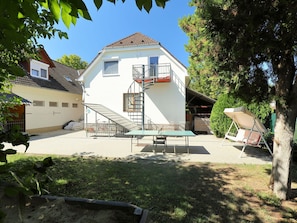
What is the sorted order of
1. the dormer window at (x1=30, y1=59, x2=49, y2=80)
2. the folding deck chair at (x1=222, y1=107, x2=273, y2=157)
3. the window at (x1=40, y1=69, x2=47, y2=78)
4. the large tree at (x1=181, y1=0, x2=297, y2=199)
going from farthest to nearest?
the window at (x1=40, y1=69, x2=47, y2=78)
the dormer window at (x1=30, y1=59, x2=49, y2=80)
the folding deck chair at (x1=222, y1=107, x2=273, y2=157)
the large tree at (x1=181, y1=0, x2=297, y2=199)

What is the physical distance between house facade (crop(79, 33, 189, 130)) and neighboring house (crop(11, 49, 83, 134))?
313 cm

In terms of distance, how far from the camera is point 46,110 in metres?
15.8

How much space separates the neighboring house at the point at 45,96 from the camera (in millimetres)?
13977

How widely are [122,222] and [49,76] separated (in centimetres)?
1865

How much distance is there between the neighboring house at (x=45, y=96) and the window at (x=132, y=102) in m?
6.32

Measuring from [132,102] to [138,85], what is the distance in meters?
1.43

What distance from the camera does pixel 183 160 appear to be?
6820mm

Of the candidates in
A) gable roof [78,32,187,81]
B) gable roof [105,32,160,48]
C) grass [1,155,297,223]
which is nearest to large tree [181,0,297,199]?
grass [1,155,297,223]

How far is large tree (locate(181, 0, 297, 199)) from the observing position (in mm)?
3551

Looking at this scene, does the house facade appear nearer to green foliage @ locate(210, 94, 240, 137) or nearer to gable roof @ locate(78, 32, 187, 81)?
gable roof @ locate(78, 32, 187, 81)

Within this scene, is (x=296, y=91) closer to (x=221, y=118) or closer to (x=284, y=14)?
(x=284, y=14)

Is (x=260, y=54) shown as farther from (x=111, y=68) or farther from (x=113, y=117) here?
(x=111, y=68)

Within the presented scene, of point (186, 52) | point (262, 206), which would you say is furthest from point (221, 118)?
point (186, 52)

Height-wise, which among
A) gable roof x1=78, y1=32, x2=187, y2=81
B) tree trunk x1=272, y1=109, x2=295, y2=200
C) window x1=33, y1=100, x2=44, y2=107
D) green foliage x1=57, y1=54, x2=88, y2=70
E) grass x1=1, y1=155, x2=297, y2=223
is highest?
green foliage x1=57, y1=54, x2=88, y2=70
